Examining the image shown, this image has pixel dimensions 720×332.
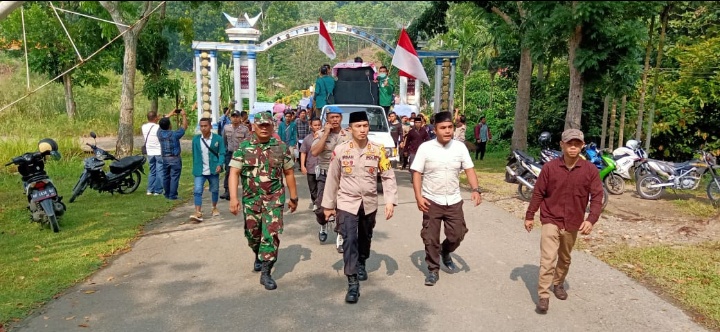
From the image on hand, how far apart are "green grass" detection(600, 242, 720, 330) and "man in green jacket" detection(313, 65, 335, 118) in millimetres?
8358

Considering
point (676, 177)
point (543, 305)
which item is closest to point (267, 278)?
point (543, 305)

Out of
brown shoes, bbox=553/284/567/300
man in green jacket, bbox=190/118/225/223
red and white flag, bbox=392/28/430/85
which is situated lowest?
brown shoes, bbox=553/284/567/300

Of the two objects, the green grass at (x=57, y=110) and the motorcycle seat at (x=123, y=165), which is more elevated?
the green grass at (x=57, y=110)

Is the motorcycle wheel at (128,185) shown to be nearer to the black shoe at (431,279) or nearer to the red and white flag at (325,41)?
the black shoe at (431,279)

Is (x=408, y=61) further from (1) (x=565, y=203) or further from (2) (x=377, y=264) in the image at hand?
A: (1) (x=565, y=203)

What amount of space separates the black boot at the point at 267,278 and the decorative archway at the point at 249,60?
49.7 ft

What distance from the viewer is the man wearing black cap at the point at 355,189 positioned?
5047 millimetres

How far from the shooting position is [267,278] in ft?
17.7

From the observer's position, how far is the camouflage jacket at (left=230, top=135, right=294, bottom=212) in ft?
17.4

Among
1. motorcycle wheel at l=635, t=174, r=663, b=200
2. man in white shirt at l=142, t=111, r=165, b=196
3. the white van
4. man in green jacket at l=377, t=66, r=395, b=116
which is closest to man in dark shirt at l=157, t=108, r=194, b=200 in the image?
man in white shirt at l=142, t=111, r=165, b=196

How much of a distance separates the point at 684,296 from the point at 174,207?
7670mm

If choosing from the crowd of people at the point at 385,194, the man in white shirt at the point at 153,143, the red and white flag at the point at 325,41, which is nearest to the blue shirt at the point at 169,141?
the man in white shirt at the point at 153,143

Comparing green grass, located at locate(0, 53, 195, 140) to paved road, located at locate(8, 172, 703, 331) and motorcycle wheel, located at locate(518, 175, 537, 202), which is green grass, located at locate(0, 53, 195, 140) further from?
motorcycle wheel, located at locate(518, 175, 537, 202)

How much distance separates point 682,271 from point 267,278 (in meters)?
4.37
